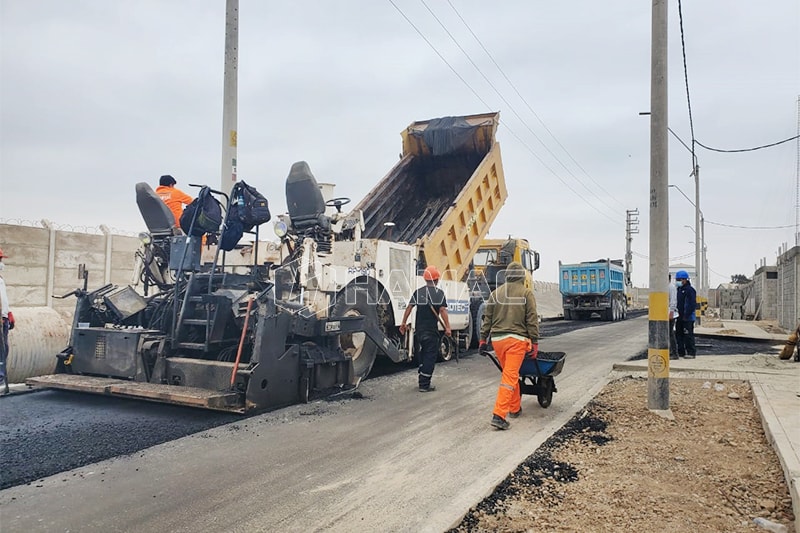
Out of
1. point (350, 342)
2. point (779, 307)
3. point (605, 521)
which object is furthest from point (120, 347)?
point (779, 307)

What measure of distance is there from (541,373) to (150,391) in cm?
391

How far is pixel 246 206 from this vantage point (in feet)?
22.2

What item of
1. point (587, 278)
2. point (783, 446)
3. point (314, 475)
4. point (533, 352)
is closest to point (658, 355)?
point (533, 352)

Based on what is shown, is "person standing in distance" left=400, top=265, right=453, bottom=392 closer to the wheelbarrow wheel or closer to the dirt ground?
the wheelbarrow wheel

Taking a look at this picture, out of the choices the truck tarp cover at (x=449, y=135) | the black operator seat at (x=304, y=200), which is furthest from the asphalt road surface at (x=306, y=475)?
the truck tarp cover at (x=449, y=135)

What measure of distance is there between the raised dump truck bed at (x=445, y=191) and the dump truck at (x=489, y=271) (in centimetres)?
79

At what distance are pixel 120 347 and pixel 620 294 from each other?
24.7 metres

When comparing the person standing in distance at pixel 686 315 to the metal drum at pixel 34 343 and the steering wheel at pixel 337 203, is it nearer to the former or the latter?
the steering wheel at pixel 337 203

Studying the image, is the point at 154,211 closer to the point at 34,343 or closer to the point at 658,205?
the point at 34,343

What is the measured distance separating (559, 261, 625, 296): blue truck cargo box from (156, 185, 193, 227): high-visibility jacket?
19.7 m

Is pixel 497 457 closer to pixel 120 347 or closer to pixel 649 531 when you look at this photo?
pixel 649 531

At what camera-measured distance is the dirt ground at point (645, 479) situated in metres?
3.36

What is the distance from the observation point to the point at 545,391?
6.36 metres

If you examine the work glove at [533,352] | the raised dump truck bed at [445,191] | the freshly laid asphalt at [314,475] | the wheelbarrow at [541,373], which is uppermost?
the raised dump truck bed at [445,191]
